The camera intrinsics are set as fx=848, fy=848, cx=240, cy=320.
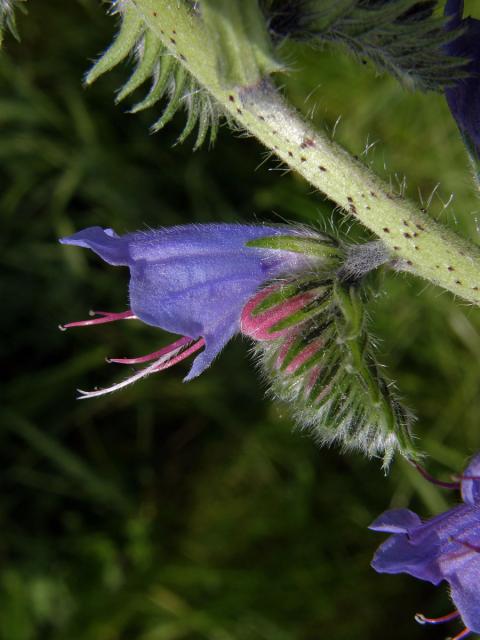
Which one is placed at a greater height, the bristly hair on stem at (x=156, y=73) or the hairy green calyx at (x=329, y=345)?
the bristly hair on stem at (x=156, y=73)

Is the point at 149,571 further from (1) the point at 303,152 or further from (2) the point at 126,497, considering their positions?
(1) the point at 303,152

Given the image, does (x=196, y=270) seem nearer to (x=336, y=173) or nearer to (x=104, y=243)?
(x=104, y=243)

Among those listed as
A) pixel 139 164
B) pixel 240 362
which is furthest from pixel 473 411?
pixel 139 164

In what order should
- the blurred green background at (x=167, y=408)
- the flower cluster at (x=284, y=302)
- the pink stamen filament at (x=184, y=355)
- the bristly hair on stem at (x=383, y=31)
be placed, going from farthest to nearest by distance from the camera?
the blurred green background at (x=167, y=408), the pink stamen filament at (x=184, y=355), the flower cluster at (x=284, y=302), the bristly hair on stem at (x=383, y=31)

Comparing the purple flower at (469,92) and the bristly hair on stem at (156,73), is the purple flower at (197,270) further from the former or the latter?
the purple flower at (469,92)

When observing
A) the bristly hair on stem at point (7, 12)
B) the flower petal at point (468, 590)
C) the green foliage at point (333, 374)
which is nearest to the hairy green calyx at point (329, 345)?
the green foliage at point (333, 374)

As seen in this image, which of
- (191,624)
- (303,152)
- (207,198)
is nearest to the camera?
(303,152)

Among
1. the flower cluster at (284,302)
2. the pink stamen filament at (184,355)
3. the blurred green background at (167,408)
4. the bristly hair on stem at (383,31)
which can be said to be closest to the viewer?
the bristly hair on stem at (383,31)

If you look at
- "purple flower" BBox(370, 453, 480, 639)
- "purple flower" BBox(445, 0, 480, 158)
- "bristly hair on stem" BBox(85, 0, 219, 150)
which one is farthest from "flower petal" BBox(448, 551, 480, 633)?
"bristly hair on stem" BBox(85, 0, 219, 150)
